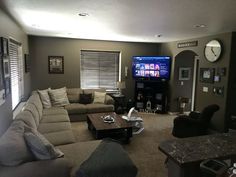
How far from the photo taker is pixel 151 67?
668cm

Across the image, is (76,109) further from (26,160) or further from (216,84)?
(216,84)

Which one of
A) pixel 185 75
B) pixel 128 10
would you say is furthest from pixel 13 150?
pixel 185 75

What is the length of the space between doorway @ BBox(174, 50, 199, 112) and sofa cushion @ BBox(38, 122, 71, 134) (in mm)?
4128

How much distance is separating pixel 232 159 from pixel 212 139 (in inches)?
13.7

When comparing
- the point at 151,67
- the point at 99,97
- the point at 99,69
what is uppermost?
the point at 151,67

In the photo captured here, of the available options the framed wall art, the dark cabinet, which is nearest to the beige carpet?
the dark cabinet

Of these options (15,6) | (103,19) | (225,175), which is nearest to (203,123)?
(103,19)

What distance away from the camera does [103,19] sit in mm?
3408

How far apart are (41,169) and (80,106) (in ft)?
12.1

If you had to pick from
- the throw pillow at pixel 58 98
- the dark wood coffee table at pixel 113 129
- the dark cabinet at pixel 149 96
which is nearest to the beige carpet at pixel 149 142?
the dark wood coffee table at pixel 113 129

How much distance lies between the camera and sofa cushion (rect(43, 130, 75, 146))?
3.10 metres

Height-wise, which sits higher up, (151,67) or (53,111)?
(151,67)

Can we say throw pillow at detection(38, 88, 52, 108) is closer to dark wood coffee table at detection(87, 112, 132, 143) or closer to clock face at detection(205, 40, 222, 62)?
dark wood coffee table at detection(87, 112, 132, 143)

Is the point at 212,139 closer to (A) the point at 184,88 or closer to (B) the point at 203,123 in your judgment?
(B) the point at 203,123
